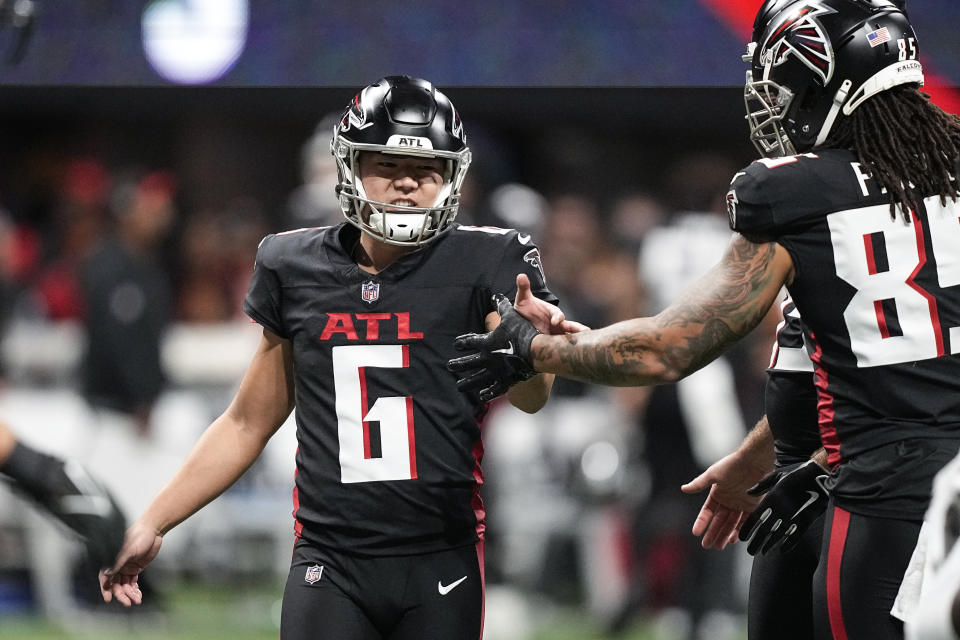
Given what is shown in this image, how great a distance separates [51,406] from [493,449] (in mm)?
2678

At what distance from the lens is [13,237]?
30.2 ft

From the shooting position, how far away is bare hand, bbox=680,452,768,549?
3.42 meters

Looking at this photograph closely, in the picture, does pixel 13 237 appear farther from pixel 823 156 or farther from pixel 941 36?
pixel 823 156

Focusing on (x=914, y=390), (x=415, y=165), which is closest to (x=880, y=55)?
(x=914, y=390)

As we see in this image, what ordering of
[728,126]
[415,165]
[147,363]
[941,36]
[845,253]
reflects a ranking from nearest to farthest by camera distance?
[845,253] < [415,165] < [941,36] < [147,363] < [728,126]

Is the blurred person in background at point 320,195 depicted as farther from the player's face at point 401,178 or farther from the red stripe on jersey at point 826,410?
the red stripe on jersey at point 826,410

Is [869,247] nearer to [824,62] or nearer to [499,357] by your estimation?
[824,62]

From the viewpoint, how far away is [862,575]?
2619mm

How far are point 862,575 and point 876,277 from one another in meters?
0.57

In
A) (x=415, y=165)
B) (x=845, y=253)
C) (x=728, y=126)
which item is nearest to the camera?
(x=845, y=253)

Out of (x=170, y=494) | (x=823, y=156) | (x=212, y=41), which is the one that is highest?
(x=212, y=41)

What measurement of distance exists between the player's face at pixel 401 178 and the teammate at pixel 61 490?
0.90m

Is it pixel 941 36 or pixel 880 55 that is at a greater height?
pixel 941 36

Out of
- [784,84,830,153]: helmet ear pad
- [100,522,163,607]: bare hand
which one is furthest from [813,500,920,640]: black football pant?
[100,522,163,607]: bare hand
